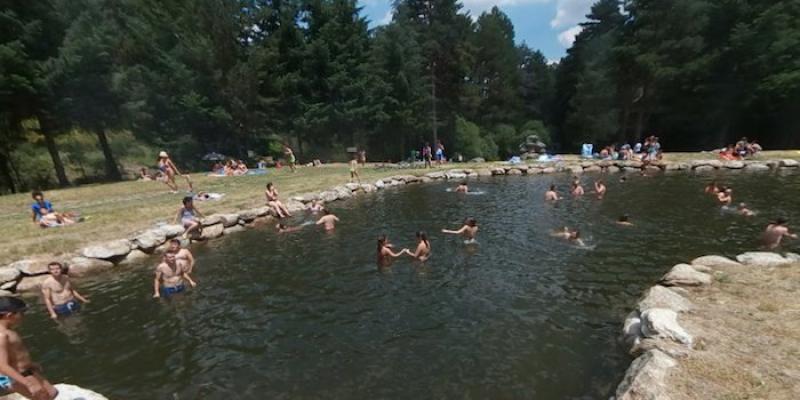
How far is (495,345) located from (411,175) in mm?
22499

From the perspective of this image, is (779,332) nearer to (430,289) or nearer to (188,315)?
(430,289)

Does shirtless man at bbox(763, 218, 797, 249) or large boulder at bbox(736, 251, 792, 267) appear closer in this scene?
large boulder at bbox(736, 251, 792, 267)

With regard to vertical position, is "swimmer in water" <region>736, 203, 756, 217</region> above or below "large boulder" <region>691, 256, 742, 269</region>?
below

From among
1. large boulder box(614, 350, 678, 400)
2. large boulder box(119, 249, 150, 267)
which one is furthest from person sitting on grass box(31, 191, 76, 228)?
large boulder box(614, 350, 678, 400)

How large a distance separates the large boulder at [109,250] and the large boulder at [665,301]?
47.0 ft

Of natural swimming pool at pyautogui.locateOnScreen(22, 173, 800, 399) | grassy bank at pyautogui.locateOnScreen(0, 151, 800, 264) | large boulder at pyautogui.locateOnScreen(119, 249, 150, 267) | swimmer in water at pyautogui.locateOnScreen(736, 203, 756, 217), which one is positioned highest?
grassy bank at pyautogui.locateOnScreen(0, 151, 800, 264)

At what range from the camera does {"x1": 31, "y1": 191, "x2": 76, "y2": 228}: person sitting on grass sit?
15.1 metres

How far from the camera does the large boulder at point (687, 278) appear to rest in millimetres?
8188

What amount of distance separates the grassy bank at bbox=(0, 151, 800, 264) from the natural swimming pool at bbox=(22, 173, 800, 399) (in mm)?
2682

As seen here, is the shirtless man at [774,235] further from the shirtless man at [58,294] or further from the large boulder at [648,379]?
the shirtless man at [58,294]

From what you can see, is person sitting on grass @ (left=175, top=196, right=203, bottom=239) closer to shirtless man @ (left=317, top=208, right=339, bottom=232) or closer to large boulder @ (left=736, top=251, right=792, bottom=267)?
shirtless man @ (left=317, top=208, right=339, bottom=232)

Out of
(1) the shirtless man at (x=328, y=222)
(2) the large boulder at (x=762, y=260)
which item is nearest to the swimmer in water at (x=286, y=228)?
(1) the shirtless man at (x=328, y=222)

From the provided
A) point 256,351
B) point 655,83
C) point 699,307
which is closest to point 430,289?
point 256,351

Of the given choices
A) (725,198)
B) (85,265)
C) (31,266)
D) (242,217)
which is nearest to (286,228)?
(242,217)
